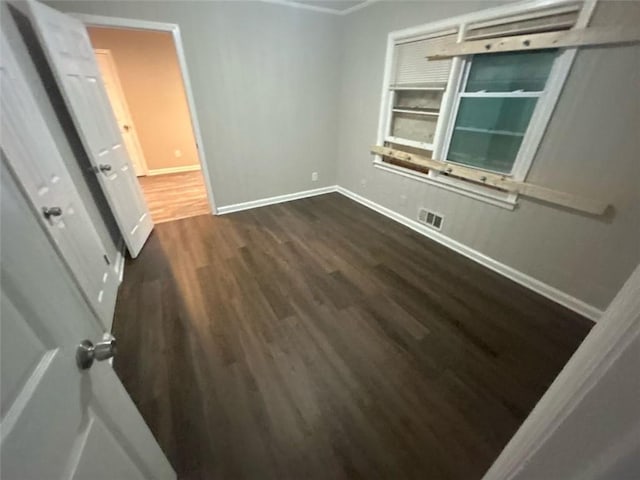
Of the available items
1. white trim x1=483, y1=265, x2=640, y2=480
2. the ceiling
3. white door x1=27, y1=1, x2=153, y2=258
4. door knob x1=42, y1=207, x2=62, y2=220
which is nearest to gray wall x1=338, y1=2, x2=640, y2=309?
the ceiling

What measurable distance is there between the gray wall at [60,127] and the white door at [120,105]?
2113 millimetres

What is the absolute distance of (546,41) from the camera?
5.70ft

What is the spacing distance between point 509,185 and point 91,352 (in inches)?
104

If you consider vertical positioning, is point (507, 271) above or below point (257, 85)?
below

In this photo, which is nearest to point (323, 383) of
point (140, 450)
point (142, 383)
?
point (140, 450)

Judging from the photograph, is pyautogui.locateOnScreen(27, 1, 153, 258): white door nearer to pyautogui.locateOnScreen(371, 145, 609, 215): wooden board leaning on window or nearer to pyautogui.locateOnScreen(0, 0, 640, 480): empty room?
pyautogui.locateOnScreen(0, 0, 640, 480): empty room

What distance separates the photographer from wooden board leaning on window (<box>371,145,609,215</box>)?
5.81ft

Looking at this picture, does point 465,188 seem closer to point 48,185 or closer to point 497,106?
point 497,106

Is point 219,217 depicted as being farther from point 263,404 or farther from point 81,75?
point 263,404

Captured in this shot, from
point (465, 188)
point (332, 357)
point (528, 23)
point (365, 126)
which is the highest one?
point (528, 23)

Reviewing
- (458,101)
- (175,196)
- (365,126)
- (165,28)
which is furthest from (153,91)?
(458,101)

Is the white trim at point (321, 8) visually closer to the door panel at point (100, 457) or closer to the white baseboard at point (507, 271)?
the white baseboard at point (507, 271)

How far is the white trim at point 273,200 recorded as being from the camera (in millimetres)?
3542

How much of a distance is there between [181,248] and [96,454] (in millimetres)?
2440
